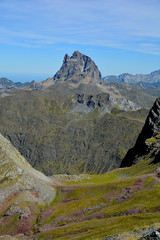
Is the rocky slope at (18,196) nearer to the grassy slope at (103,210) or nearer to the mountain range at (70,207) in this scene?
the mountain range at (70,207)

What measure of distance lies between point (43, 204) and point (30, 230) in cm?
2014

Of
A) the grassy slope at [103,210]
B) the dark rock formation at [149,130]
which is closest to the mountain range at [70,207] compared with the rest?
the grassy slope at [103,210]

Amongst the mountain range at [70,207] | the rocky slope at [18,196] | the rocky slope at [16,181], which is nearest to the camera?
the mountain range at [70,207]

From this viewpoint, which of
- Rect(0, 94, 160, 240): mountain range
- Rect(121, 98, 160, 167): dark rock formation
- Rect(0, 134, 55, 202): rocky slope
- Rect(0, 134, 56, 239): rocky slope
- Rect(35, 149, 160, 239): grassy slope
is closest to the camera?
Rect(35, 149, 160, 239): grassy slope

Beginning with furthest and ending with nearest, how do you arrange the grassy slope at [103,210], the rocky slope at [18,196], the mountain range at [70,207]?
the rocky slope at [18,196]
the mountain range at [70,207]
the grassy slope at [103,210]

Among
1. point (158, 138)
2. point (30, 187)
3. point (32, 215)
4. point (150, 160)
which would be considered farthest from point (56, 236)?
point (158, 138)

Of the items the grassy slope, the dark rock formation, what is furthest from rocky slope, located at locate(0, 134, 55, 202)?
the dark rock formation

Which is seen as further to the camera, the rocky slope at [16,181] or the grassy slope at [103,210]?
the rocky slope at [16,181]

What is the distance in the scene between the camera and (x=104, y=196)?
93.8 m

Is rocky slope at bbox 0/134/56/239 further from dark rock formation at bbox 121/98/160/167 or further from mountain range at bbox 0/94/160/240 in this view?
dark rock formation at bbox 121/98/160/167

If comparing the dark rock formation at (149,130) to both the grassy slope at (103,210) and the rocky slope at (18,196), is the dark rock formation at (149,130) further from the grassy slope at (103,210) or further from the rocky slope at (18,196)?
the rocky slope at (18,196)

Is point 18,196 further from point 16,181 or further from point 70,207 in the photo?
point 70,207

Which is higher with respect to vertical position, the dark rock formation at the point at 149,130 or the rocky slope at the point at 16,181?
the dark rock formation at the point at 149,130

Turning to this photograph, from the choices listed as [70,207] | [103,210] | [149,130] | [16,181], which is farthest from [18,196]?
[149,130]
